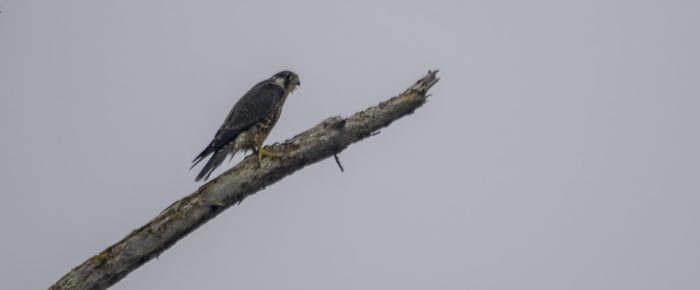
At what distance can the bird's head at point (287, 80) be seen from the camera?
808 cm

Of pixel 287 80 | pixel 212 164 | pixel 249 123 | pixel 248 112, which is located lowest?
pixel 212 164

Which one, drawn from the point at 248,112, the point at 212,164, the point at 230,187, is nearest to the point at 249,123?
the point at 248,112

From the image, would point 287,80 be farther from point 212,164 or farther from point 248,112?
point 212,164

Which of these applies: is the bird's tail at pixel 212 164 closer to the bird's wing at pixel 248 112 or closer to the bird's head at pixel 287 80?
the bird's wing at pixel 248 112

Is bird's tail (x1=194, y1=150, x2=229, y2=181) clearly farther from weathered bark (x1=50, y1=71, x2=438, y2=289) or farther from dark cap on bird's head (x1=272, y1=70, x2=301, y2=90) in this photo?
dark cap on bird's head (x1=272, y1=70, x2=301, y2=90)

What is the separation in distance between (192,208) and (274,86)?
3508 millimetres

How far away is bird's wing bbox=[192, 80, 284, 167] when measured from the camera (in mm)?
6812

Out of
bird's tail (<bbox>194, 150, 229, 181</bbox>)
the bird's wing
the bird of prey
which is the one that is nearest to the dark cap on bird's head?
the bird of prey

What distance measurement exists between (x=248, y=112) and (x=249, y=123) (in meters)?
0.22

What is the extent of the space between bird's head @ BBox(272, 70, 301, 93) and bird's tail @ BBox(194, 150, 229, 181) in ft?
5.10

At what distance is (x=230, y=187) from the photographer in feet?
15.9

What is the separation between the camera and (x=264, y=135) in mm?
7238

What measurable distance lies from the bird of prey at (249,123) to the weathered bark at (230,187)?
3.88 feet

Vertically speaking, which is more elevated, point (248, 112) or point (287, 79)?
point (287, 79)
